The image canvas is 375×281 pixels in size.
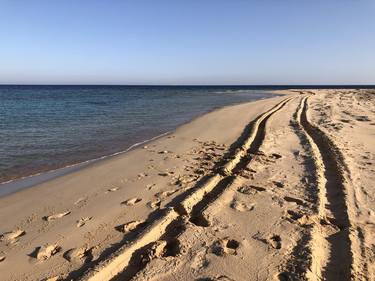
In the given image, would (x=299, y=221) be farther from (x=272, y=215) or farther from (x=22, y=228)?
(x=22, y=228)

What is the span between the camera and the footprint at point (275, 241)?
4600mm

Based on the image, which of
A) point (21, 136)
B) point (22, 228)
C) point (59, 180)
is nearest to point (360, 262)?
point (22, 228)

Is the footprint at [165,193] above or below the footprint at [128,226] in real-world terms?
below

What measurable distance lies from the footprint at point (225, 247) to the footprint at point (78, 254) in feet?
5.25

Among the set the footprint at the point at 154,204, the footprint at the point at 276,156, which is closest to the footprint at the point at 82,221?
the footprint at the point at 154,204

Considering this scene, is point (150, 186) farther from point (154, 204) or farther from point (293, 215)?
point (293, 215)

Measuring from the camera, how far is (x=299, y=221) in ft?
17.3

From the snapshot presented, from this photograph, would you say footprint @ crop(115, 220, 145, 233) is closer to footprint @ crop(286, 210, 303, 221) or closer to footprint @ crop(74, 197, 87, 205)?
footprint @ crop(74, 197, 87, 205)

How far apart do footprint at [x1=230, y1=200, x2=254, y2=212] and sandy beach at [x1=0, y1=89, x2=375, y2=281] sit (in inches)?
0.7

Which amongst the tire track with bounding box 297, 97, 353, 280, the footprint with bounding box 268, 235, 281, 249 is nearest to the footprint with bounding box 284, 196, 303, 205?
the tire track with bounding box 297, 97, 353, 280

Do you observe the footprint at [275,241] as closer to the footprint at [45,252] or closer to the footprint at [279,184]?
the footprint at [279,184]

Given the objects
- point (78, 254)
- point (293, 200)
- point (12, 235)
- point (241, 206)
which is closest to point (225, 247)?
point (241, 206)

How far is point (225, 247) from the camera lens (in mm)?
4570

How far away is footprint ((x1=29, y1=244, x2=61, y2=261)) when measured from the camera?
447cm
